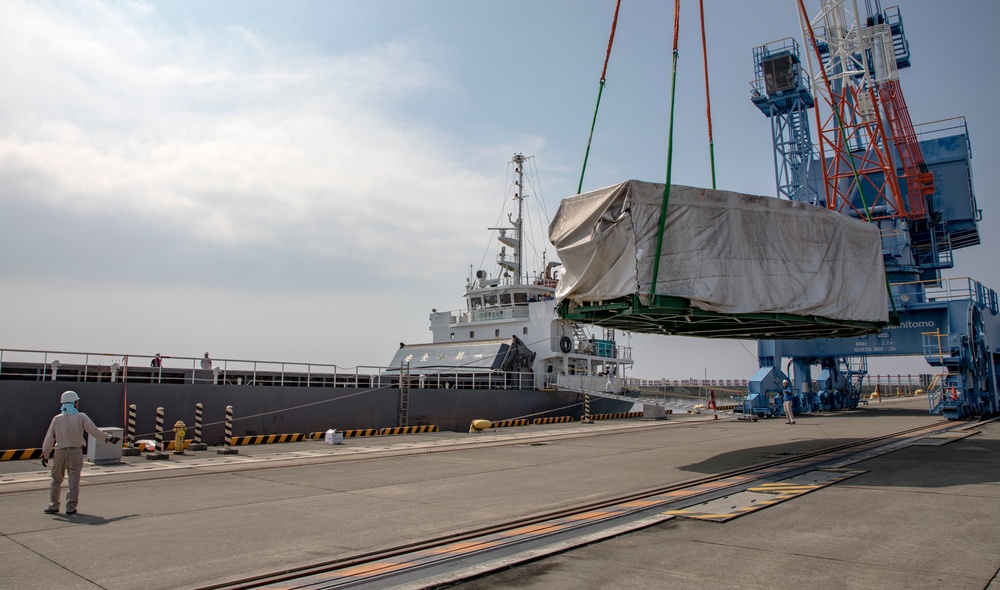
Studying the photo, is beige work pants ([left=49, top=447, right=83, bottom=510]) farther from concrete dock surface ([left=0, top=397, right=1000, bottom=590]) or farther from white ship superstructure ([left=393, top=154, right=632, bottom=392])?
white ship superstructure ([left=393, top=154, right=632, bottom=392])

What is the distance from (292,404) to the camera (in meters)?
17.7

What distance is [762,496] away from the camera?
7.81 meters

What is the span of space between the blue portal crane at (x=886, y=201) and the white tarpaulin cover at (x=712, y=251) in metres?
13.3

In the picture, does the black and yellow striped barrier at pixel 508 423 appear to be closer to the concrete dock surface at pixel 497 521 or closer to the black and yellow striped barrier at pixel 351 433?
the black and yellow striped barrier at pixel 351 433

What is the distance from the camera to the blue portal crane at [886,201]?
22.4 m

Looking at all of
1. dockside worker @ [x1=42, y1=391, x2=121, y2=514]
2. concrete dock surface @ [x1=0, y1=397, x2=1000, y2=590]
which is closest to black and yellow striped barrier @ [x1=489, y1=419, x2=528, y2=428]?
concrete dock surface @ [x1=0, y1=397, x2=1000, y2=590]

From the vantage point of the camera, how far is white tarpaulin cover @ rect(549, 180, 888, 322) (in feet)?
31.7

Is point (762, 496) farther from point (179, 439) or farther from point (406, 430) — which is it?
point (406, 430)

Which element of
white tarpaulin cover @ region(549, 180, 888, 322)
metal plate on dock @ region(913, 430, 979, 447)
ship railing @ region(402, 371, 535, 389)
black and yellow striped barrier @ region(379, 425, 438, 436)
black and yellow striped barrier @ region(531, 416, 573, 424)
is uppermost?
white tarpaulin cover @ region(549, 180, 888, 322)

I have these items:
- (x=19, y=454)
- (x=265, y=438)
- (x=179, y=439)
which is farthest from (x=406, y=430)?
(x=19, y=454)

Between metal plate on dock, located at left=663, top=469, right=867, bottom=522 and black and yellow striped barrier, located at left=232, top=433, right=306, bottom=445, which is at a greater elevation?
metal plate on dock, located at left=663, top=469, right=867, bottom=522

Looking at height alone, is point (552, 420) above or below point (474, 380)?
below

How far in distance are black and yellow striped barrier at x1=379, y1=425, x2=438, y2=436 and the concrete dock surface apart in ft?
18.8

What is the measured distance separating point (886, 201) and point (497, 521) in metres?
29.4
